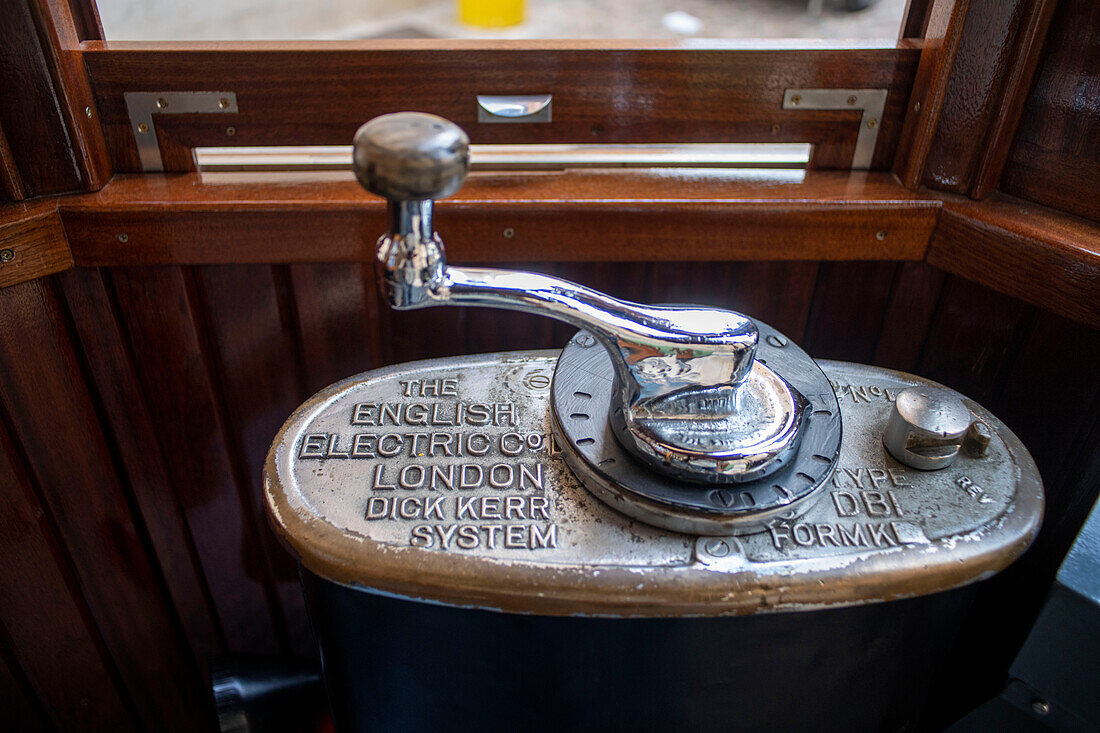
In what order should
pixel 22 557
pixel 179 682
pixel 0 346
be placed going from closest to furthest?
pixel 0 346, pixel 22 557, pixel 179 682

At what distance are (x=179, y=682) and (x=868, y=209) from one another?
3.39 ft

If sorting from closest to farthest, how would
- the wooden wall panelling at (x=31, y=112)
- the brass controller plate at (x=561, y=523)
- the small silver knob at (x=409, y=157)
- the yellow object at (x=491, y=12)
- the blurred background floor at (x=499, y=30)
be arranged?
the small silver knob at (x=409, y=157), the brass controller plate at (x=561, y=523), the wooden wall panelling at (x=31, y=112), the blurred background floor at (x=499, y=30), the yellow object at (x=491, y=12)

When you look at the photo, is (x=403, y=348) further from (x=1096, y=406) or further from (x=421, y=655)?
(x=1096, y=406)

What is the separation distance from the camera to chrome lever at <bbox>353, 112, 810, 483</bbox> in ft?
1.58

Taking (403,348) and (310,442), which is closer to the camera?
(310,442)

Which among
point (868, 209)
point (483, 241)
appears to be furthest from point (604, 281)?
point (868, 209)

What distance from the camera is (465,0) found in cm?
347

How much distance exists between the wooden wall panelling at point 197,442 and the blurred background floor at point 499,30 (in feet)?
2.02

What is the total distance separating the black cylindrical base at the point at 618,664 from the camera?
581 millimetres

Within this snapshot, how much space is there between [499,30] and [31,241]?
318cm

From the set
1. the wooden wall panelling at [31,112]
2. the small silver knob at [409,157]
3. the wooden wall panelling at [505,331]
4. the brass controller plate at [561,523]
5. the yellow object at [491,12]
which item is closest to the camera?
the small silver knob at [409,157]

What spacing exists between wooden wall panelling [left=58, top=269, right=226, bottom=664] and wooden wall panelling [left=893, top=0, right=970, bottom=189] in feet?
2.69

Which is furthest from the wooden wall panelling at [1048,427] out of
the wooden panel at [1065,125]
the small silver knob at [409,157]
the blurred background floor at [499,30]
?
the small silver knob at [409,157]

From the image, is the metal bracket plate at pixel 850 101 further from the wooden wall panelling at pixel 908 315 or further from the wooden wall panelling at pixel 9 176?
the wooden wall panelling at pixel 9 176
